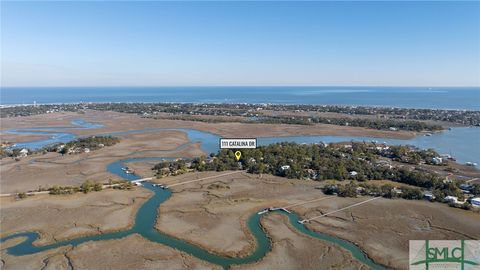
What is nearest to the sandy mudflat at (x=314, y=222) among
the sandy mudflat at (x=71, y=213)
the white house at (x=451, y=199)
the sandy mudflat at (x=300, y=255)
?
the sandy mudflat at (x=300, y=255)

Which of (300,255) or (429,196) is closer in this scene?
(300,255)

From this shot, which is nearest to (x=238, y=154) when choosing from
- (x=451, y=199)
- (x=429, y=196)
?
(x=429, y=196)

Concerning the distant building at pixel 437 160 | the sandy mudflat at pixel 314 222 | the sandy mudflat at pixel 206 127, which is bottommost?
the sandy mudflat at pixel 314 222

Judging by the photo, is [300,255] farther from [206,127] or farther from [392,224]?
[206,127]

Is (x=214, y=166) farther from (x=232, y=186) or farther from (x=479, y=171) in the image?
(x=479, y=171)

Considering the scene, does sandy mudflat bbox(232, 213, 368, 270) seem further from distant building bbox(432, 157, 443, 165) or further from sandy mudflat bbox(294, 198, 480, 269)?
distant building bbox(432, 157, 443, 165)

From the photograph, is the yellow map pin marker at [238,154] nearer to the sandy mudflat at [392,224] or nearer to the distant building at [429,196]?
the sandy mudflat at [392,224]
